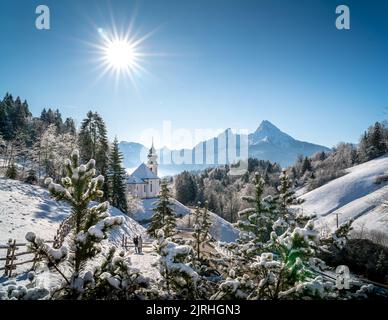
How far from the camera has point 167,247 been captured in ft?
13.1

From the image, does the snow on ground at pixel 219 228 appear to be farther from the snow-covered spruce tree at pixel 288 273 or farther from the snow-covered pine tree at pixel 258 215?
the snow-covered spruce tree at pixel 288 273

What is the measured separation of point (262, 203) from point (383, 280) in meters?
18.5

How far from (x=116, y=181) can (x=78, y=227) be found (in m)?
39.2

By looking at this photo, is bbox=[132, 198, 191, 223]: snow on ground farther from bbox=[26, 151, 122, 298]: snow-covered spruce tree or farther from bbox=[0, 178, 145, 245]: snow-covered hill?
bbox=[26, 151, 122, 298]: snow-covered spruce tree

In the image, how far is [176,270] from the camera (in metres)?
3.82

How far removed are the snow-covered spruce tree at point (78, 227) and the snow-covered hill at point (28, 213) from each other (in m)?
12.7

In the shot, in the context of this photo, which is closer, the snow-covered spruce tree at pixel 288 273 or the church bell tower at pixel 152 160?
the snow-covered spruce tree at pixel 288 273

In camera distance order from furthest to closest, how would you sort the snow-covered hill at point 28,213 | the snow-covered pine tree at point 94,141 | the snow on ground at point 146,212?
the snow on ground at point 146,212 < the snow-covered pine tree at point 94,141 < the snow-covered hill at point 28,213

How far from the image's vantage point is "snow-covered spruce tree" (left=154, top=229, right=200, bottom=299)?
379 centimetres

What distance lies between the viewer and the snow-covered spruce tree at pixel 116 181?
135ft
